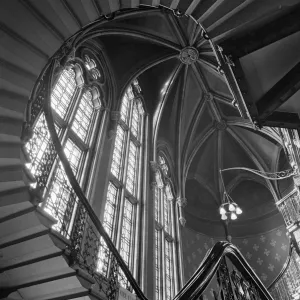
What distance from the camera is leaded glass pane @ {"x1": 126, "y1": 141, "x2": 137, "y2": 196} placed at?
34.1 feet

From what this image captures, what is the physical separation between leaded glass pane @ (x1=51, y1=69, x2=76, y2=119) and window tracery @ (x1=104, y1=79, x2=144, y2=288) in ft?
6.59

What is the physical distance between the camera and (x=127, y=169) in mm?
10281

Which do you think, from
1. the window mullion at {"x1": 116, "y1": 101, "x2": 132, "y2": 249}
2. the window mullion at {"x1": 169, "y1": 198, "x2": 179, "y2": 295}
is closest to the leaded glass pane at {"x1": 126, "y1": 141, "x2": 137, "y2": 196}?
the window mullion at {"x1": 116, "y1": 101, "x2": 132, "y2": 249}

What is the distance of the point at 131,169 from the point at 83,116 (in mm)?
2560

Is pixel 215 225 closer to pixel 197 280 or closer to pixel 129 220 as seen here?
pixel 129 220

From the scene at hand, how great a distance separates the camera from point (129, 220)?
9.64 meters

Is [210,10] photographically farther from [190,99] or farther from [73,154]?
[190,99]

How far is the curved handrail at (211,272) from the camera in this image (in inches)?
139

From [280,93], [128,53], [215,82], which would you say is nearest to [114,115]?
[128,53]

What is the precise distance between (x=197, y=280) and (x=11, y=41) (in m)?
3.31

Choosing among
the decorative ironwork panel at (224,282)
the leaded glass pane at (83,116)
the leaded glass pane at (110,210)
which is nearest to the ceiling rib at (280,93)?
the decorative ironwork panel at (224,282)

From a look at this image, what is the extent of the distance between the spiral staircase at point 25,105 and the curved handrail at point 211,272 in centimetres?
150

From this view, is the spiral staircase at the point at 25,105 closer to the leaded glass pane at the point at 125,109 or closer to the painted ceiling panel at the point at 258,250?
the leaded glass pane at the point at 125,109

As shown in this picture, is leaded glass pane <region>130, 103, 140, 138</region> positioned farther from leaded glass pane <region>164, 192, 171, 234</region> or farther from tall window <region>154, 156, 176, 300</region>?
leaded glass pane <region>164, 192, 171, 234</region>
